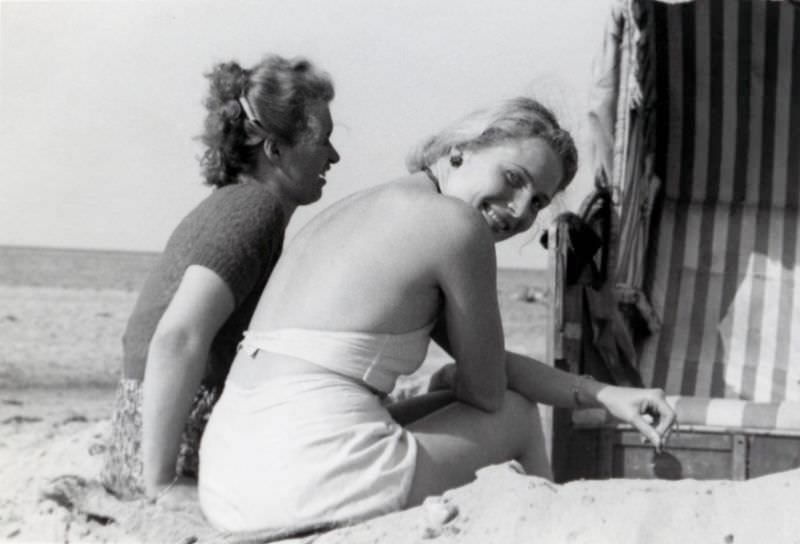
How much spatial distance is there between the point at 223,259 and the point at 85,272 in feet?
156

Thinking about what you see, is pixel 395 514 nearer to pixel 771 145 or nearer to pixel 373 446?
pixel 373 446

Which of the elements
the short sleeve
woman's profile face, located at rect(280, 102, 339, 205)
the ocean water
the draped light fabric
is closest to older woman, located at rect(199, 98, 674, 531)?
the short sleeve

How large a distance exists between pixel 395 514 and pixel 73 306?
28271mm

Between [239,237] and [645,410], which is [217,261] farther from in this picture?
[645,410]

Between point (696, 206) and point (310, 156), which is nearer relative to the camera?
point (310, 156)

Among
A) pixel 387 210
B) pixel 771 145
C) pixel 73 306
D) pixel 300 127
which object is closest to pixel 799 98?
pixel 771 145

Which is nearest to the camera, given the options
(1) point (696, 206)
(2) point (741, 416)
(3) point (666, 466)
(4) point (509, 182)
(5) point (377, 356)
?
(5) point (377, 356)

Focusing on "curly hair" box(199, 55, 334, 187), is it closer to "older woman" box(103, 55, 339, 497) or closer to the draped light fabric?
"older woman" box(103, 55, 339, 497)

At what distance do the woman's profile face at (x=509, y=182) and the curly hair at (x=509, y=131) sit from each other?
2cm

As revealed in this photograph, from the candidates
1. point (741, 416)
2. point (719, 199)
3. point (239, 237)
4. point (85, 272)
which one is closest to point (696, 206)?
point (719, 199)

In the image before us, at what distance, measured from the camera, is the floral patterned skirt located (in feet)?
9.85

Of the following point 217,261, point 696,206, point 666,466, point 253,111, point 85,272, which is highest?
point 253,111

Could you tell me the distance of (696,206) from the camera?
6.61 m

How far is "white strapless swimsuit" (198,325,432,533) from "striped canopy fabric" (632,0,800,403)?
11.5 ft
